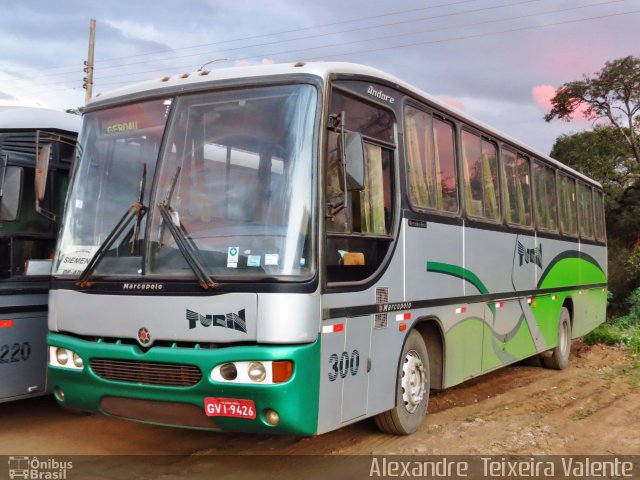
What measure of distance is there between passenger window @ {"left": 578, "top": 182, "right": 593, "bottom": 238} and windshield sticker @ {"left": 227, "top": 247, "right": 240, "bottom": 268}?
9718 mm

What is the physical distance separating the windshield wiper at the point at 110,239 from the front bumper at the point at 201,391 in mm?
502

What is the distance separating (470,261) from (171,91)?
389cm

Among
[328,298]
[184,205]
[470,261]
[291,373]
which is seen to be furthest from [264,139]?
[470,261]

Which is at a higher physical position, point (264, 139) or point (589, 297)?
point (264, 139)

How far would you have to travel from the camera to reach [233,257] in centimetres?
483

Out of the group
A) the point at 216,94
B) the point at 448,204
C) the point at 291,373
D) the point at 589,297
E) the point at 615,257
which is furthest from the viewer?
the point at 615,257

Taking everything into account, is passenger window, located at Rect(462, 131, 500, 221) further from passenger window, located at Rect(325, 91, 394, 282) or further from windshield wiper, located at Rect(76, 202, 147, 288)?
windshield wiper, located at Rect(76, 202, 147, 288)

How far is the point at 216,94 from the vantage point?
5.30 m

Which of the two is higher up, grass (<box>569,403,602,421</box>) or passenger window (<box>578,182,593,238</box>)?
passenger window (<box>578,182,593,238</box>)

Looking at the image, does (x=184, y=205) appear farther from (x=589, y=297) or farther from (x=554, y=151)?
(x=554, y=151)

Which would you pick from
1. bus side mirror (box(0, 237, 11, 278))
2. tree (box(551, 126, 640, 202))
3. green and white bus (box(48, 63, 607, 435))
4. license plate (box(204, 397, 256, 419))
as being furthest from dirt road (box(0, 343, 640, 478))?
tree (box(551, 126, 640, 202))

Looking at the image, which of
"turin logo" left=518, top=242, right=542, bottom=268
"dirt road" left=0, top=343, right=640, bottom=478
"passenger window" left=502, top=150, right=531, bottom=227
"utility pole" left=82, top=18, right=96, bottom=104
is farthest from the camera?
"utility pole" left=82, top=18, right=96, bottom=104

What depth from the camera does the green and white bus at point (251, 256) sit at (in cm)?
473

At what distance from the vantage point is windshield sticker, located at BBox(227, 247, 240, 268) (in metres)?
4.82
